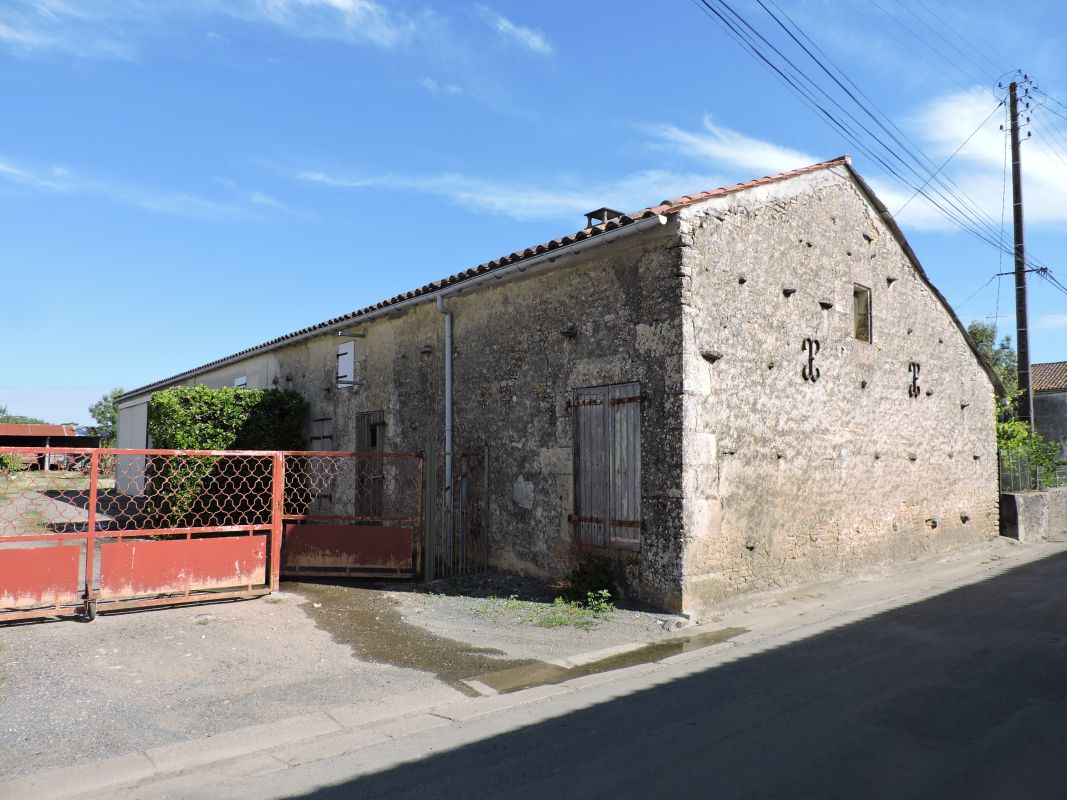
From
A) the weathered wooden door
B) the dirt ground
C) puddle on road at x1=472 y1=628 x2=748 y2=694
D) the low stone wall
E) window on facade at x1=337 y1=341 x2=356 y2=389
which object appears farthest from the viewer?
the low stone wall

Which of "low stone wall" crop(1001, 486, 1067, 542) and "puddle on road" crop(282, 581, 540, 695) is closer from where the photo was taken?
"puddle on road" crop(282, 581, 540, 695)

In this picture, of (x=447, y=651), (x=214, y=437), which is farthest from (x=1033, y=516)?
(x=214, y=437)

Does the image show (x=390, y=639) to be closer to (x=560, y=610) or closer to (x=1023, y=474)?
(x=560, y=610)

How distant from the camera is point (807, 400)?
30.0 ft

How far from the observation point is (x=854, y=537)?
32.3 feet

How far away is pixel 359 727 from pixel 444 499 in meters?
5.54

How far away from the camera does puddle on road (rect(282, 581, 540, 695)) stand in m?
5.83

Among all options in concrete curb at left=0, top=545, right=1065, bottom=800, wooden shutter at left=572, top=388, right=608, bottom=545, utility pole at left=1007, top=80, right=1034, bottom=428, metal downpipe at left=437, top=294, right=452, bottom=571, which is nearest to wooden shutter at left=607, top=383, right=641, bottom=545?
wooden shutter at left=572, top=388, right=608, bottom=545

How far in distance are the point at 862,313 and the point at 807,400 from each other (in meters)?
2.49

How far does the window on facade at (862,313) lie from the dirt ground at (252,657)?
19.4 feet

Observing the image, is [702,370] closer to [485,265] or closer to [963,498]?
[485,265]

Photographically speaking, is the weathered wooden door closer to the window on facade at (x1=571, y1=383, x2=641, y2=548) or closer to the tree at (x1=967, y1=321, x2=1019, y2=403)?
the window on facade at (x1=571, y1=383, x2=641, y2=548)

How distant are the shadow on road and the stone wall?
213 centimetres

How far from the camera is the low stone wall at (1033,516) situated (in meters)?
14.0
